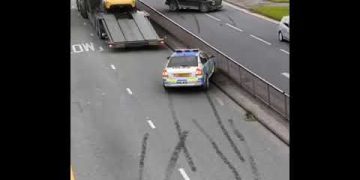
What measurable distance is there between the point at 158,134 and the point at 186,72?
512cm

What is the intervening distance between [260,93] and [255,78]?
2.03ft

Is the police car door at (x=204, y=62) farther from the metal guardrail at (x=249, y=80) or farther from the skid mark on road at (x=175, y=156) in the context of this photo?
the skid mark on road at (x=175, y=156)

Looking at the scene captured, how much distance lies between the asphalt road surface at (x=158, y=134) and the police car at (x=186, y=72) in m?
0.48

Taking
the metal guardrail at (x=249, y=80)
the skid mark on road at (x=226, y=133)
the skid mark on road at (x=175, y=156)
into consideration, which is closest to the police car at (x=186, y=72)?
the skid mark on road at (x=226, y=133)

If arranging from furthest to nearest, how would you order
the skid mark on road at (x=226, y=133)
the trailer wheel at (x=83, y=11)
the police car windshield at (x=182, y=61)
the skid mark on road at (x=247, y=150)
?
1. the trailer wheel at (x=83, y=11)
2. the police car windshield at (x=182, y=61)
3. the skid mark on road at (x=226, y=133)
4. the skid mark on road at (x=247, y=150)

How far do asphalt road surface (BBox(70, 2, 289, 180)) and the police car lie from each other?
476 millimetres

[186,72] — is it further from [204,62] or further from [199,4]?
[199,4]

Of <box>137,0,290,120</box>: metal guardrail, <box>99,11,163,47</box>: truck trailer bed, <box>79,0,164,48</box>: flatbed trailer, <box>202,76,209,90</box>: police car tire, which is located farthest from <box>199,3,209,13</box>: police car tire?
<box>202,76,209,90</box>: police car tire

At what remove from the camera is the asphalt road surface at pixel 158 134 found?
15.9m

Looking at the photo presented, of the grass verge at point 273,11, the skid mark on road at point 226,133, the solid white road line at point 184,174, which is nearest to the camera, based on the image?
the solid white road line at point 184,174

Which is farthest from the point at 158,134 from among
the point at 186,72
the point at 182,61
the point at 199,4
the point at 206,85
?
the point at 199,4
